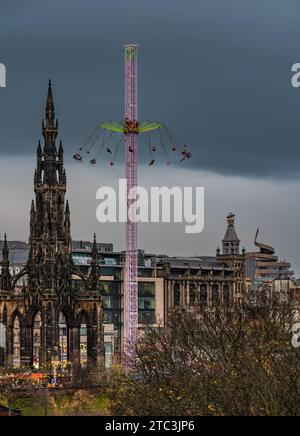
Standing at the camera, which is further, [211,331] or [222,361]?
[211,331]

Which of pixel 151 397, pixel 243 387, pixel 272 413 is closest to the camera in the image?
pixel 272 413

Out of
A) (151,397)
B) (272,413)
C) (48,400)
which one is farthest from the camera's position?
(48,400)

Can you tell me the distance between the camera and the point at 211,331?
445ft

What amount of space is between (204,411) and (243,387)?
344 cm

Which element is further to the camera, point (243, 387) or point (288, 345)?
point (288, 345)

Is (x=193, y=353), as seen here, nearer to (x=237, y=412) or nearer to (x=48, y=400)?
(x=237, y=412)

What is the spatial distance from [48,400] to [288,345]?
1725 inches
